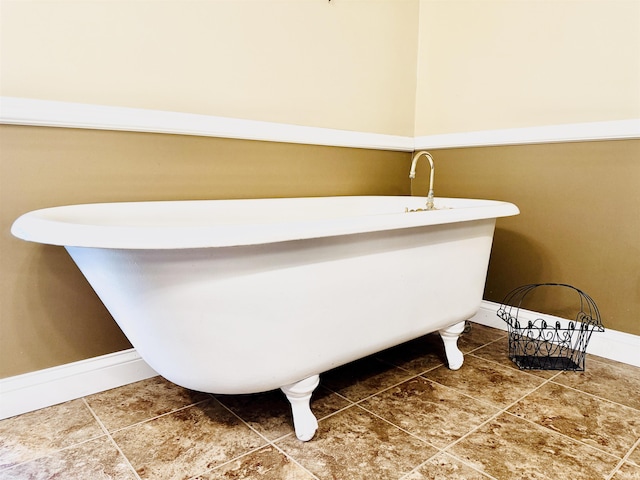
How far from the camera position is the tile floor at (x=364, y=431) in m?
1.04

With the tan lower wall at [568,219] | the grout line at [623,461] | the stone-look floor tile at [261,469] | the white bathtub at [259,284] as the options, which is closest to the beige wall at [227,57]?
the white bathtub at [259,284]

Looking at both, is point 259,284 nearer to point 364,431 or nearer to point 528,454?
point 364,431

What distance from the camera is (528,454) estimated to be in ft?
3.59

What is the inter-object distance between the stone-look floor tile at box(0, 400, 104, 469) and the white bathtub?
0.35 meters

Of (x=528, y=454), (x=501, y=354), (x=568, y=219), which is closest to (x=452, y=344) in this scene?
(x=501, y=354)

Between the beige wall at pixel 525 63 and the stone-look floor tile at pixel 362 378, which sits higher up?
the beige wall at pixel 525 63

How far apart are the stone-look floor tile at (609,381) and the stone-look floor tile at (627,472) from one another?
360mm

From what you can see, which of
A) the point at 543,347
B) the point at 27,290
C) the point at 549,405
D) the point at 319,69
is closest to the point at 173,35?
the point at 319,69

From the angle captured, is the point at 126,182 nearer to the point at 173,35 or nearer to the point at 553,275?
the point at 173,35

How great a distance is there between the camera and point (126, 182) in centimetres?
143

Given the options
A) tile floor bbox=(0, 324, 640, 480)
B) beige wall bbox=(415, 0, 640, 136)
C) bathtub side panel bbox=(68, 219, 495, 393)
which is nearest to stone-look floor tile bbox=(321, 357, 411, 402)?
tile floor bbox=(0, 324, 640, 480)

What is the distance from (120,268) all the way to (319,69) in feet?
4.54

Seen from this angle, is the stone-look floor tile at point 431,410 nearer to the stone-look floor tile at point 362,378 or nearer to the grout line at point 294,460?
the stone-look floor tile at point 362,378

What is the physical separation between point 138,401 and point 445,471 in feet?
3.10
